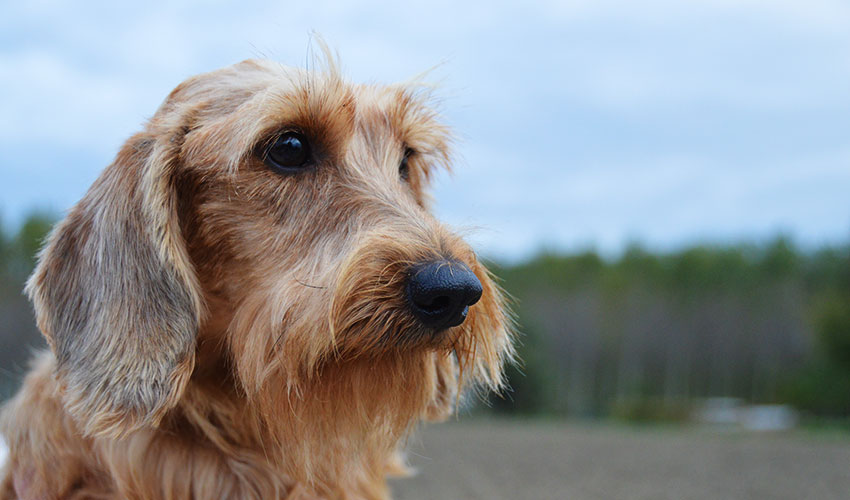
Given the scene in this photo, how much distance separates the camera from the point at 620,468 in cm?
1441

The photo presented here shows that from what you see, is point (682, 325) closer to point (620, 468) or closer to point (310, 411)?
point (620, 468)

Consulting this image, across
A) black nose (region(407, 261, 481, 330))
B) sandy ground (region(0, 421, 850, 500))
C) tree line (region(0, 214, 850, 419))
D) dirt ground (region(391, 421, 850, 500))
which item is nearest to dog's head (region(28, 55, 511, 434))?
black nose (region(407, 261, 481, 330))

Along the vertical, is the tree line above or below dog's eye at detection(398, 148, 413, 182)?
below

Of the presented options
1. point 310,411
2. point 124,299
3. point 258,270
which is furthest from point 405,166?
point 124,299

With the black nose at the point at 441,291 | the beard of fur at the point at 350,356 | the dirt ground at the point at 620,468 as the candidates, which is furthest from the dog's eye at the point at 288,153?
the dirt ground at the point at 620,468

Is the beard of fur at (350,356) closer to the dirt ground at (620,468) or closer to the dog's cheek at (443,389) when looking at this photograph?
the dog's cheek at (443,389)

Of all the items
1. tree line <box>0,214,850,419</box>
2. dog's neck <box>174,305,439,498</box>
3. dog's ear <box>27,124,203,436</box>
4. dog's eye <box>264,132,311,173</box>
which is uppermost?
dog's eye <box>264,132,311,173</box>

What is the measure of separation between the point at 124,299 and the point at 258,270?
0.51m

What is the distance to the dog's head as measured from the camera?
268 cm

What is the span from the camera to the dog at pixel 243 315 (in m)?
2.71

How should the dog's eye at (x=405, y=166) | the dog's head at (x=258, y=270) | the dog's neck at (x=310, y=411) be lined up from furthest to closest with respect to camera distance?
the dog's eye at (x=405, y=166) → the dog's neck at (x=310, y=411) → the dog's head at (x=258, y=270)

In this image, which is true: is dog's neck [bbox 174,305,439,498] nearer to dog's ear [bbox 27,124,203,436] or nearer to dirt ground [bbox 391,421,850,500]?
dog's ear [bbox 27,124,203,436]

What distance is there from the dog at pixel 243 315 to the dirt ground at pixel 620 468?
387cm

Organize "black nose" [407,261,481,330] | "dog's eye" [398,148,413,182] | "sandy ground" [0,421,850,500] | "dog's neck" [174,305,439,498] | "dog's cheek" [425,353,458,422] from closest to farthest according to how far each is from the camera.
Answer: "black nose" [407,261,481,330], "dog's neck" [174,305,439,498], "dog's cheek" [425,353,458,422], "dog's eye" [398,148,413,182], "sandy ground" [0,421,850,500]
